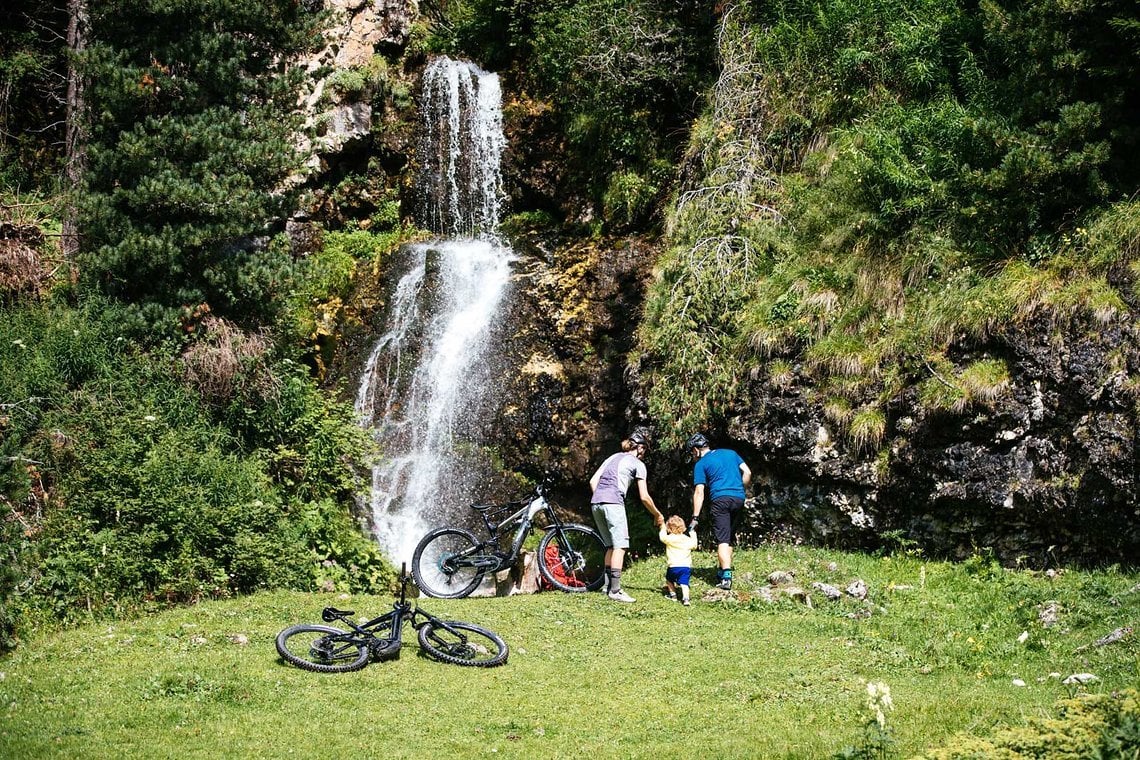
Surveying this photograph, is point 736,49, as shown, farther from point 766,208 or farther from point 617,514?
point 617,514

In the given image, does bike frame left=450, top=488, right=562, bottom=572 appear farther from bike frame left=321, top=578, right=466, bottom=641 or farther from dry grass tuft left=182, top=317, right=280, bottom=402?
dry grass tuft left=182, top=317, right=280, bottom=402

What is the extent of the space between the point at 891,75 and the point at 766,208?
2.96 m

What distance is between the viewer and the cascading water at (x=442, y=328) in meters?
15.3

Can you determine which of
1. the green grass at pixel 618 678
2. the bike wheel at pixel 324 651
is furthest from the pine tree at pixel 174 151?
the bike wheel at pixel 324 651

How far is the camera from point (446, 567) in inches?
464

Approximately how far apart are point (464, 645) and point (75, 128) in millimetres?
11216

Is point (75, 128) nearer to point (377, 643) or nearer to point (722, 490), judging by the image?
point (377, 643)

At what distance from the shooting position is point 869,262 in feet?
41.4

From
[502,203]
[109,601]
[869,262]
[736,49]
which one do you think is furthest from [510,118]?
[109,601]

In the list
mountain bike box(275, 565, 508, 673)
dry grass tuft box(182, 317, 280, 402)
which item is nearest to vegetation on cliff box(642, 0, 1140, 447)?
mountain bike box(275, 565, 508, 673)

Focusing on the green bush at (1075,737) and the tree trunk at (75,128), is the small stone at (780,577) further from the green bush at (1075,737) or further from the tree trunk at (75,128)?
the tree trunk at (75,128)

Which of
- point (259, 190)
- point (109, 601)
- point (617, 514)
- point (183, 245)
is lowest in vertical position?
point (109, 601)

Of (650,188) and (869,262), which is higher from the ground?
(650,188)

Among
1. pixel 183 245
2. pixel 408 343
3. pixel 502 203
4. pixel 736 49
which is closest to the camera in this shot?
pixel 183 245
